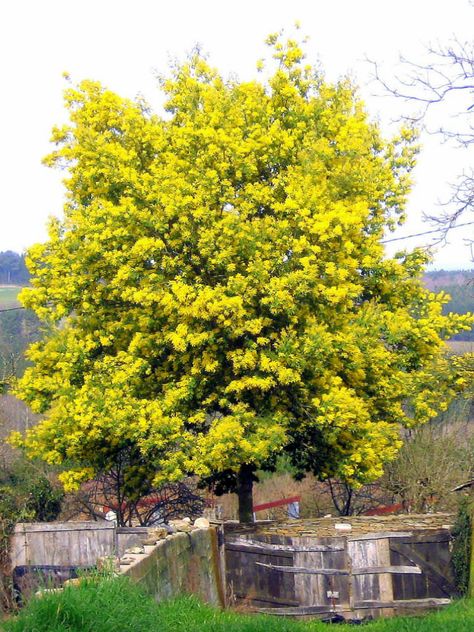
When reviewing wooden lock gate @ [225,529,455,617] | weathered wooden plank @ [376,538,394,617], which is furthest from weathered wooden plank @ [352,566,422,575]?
weathered wooden plank @ [376,538,394,617]

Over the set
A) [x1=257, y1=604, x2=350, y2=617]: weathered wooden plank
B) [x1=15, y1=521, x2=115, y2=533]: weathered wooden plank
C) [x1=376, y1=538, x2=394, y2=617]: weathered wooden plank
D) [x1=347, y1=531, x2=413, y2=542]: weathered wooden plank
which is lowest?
Answer: [x1=257, y1=604, x2=350, y2=617]: weathered wooden plank

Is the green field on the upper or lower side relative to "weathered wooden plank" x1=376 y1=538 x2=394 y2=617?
upper

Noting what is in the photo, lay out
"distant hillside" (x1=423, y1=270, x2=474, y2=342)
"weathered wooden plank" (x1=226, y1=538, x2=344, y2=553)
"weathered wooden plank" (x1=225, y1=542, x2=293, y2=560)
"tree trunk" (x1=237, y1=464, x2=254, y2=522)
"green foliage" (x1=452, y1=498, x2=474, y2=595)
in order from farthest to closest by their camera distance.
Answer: "tree trunk" (x1=237, y1=464, x2=254, y2=522) → "green foliage" (x1=452, y1=498, x2=474, y2=595) → "weathered wooden plank" (x1=225, y1=542, x2=293, y2=560) → "weathered wooden plank" (x1=226, y1=538, x2=344, y2=553) → "distant hillside" (x1=423, y1=270, x2=474, y2=342)

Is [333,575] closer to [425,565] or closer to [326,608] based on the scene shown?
[326,608]

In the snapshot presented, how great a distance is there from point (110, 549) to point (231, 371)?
13.8 ft

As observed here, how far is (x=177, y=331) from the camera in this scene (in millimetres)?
18062

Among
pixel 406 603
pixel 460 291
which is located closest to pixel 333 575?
pixel 406 603

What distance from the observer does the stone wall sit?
10.2 meters

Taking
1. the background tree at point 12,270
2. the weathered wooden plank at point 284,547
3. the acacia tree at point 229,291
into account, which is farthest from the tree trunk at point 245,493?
the background tree at point 12,270

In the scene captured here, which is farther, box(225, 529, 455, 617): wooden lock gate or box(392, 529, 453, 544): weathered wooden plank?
box(392, 529, 453, 544): weathered wooden plank

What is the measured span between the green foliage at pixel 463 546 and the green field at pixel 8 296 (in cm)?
8320

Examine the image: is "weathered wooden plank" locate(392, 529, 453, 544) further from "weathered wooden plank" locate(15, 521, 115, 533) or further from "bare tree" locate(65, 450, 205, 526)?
"bare tree" locate(65, 450, 205, 526)

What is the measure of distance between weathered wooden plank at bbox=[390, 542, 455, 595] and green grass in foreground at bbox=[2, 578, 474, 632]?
6756mm

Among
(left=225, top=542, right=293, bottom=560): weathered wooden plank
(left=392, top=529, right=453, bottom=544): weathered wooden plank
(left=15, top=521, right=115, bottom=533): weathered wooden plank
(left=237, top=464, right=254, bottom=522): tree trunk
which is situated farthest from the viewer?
(left=237, top=464, right=254, bottom=522): tree trunk
